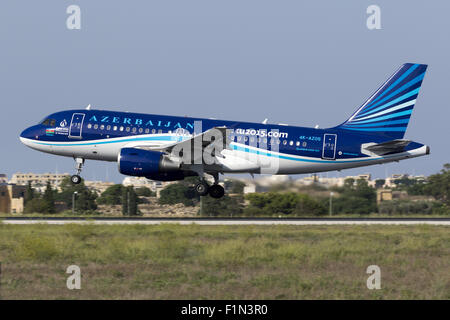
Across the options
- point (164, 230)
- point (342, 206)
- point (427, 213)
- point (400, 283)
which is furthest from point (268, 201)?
point (400, 283)

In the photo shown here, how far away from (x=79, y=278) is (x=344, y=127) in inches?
Result: 1091

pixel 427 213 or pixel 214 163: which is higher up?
pixel 214 163

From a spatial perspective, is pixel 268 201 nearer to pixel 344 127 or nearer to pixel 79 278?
pixel 344 127

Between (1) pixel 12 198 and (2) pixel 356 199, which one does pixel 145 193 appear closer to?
(1) pixel 12 198

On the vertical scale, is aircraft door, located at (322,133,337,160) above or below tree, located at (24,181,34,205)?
above

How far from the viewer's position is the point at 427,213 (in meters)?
49.9

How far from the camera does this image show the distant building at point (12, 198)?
50.6 m

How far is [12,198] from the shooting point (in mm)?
56781

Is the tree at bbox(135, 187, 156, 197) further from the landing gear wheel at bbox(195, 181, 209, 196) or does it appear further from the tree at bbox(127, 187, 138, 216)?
the landing gear wheel at bbox(195, 181, 209, 196)

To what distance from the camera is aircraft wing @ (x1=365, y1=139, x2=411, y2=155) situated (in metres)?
40.2

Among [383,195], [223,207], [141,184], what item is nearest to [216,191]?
[223,207]

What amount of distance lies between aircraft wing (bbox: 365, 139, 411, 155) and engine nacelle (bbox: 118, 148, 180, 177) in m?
12.4

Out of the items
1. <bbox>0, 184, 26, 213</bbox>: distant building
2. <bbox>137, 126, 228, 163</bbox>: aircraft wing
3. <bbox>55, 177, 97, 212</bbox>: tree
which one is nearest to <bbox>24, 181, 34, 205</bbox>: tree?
<bbox>0, 184, 26, 213</bbox>: distant building
